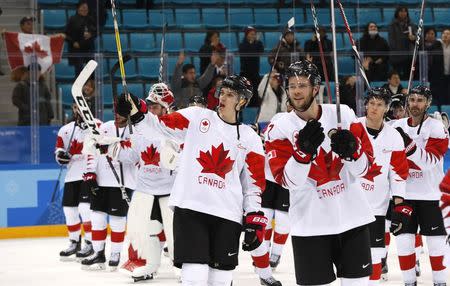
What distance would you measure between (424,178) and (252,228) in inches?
78.0

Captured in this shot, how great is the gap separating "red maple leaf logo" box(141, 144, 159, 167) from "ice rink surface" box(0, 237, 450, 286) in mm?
866

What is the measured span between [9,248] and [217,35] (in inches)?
122

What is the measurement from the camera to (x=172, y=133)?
15.2 ft

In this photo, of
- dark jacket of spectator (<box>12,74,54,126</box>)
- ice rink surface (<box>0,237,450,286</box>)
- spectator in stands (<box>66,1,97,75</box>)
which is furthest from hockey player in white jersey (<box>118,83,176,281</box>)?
spectator in stands (<box>66,1,97,75</box>)

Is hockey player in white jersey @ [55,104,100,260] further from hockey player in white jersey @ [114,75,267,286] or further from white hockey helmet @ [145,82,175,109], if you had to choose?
hockey player in white jersey @ [114,75,267,286]

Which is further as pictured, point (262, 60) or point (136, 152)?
point (262, 60)

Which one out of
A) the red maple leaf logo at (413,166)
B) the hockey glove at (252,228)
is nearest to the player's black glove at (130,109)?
the hockey glove at (252,228)

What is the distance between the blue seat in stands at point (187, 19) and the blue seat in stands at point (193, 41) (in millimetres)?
113

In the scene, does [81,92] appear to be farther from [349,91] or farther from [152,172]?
[349,91]

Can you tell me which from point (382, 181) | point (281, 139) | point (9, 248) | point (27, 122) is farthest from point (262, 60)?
point (281, 139)

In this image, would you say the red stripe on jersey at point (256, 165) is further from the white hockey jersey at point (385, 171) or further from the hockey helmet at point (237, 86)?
the white hockey jersey at point (385, 171)

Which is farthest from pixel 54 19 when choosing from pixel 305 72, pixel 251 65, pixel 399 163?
pixel 305 72

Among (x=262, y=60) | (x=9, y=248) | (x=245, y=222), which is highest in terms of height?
(x=262, y=60)

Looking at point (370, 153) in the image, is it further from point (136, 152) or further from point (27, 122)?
point (27, 122)
